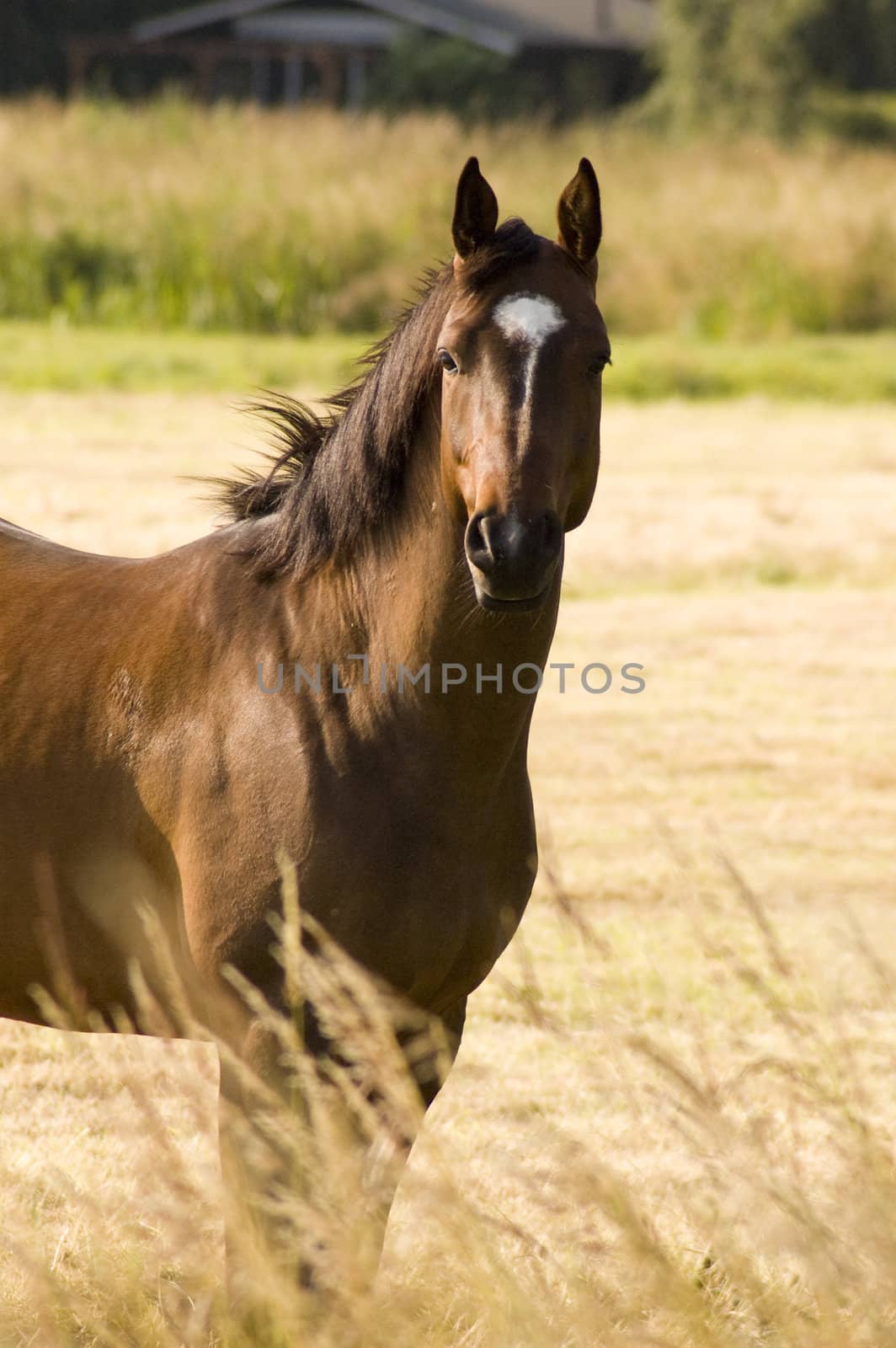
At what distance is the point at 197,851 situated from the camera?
245 centimetres

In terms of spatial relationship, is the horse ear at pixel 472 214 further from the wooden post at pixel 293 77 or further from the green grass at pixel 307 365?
the wooden post at pixel 293 77

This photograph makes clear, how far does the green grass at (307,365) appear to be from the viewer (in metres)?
12.4

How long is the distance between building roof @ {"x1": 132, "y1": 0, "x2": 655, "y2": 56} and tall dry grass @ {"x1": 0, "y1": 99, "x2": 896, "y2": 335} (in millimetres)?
17224

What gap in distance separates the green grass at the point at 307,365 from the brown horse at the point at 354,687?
30.6ft

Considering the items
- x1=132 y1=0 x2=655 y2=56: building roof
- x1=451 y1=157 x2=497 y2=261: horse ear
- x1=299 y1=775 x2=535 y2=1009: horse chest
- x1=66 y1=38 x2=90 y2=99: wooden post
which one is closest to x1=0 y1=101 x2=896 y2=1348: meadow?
x1=299 y1=775 x2=535 y2=1009: horse chest

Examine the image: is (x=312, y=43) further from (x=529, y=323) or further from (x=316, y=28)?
(x=529, y=323)

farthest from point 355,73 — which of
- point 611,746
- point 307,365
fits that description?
point 611,746

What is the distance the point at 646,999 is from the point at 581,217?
213 centimetres

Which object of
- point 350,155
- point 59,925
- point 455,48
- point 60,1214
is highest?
point 455,48

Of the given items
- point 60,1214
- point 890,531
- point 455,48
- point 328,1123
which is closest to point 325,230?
point 890,531

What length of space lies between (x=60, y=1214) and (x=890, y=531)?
23.2 feet

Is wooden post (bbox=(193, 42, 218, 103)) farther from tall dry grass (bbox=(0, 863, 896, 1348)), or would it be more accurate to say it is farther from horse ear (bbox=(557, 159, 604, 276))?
tall dry grass (bbox=(0, 863, 896, 1348))

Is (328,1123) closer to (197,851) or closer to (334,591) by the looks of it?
(197,851)

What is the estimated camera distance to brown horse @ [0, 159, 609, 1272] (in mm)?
2346
